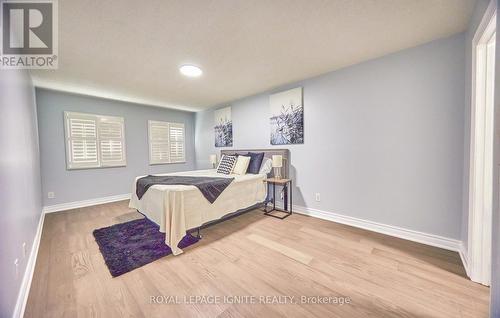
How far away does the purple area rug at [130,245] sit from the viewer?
6.16 ft

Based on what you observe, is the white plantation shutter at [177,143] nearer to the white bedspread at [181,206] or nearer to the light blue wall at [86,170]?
the light blue wall at [86,170]

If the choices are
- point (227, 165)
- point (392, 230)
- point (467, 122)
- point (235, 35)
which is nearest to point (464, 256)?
point (392, 230)

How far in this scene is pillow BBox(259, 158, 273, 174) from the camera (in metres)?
3.61

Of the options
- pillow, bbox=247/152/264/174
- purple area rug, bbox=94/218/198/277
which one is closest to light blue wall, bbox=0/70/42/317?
purple area rug, bbox=94/218/198/277

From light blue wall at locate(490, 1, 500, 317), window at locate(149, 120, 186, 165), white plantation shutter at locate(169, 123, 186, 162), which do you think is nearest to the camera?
light blue wall at locate(490, 1, 500, 317)

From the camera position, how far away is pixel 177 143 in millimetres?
5543

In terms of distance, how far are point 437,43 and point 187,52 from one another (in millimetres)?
2866

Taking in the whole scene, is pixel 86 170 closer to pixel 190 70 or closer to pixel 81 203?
pixel 81 203

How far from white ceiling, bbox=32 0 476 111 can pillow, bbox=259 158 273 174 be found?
1.52 m

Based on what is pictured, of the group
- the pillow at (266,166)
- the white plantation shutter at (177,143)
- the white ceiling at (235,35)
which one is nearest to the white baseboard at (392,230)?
the pillow at (266,166)

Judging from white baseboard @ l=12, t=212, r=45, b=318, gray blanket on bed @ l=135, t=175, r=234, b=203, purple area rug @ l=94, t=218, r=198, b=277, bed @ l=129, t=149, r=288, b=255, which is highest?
gray blanket on bed @ l=135, t=175, r=234, b=203

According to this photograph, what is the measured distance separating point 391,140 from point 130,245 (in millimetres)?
3505

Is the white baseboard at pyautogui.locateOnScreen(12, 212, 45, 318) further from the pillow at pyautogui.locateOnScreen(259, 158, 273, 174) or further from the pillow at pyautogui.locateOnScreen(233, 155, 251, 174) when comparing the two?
the pillow at pyautogui.locateOnScreen(259, 158, 273, 174)

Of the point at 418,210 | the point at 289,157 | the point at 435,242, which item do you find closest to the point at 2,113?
the point at 289,157
